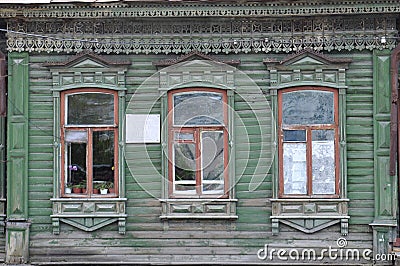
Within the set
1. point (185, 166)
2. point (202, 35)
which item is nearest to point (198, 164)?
point (185, 166)

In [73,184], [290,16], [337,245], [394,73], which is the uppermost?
[290,16]

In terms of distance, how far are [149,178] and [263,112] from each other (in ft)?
6.23

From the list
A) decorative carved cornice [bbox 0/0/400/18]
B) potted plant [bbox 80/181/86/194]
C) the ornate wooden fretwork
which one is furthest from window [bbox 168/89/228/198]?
potted plant [bbox 80/181/86/194]

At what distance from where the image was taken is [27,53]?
8594 mm

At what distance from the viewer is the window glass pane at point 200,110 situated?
8.53m

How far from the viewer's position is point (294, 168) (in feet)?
27.7

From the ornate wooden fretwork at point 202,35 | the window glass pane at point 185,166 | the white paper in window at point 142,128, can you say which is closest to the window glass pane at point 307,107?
the ornate wooden fretwork at point 202,35

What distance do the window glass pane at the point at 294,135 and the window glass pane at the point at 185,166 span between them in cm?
133

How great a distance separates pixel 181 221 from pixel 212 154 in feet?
3.48

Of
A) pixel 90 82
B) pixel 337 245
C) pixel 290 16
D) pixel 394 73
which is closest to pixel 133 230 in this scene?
pixel 90 82

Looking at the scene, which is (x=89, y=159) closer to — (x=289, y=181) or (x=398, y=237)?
(x=289, y=181)

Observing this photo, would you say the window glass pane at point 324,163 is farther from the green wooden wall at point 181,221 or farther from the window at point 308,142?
the green wooden wall at point 181,221

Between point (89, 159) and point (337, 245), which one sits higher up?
point (89, 159)

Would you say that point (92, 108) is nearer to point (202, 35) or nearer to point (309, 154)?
point (202, 35)
